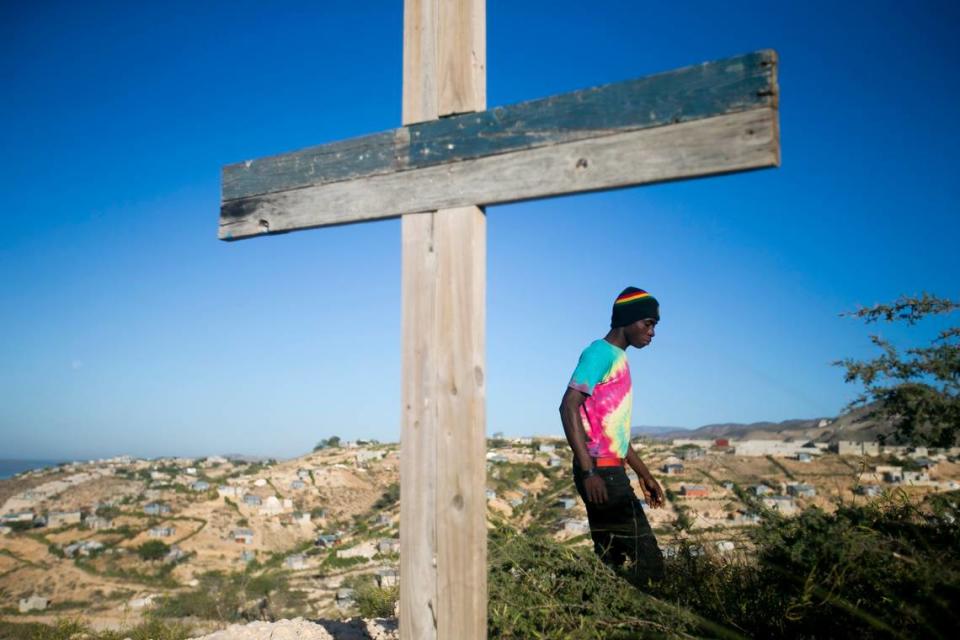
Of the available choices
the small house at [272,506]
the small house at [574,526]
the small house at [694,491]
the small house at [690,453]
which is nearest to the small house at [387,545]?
the small house at [272,506]

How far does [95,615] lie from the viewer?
13.9 meters

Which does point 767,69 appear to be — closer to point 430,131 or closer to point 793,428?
point 430,131

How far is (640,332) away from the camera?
397cm

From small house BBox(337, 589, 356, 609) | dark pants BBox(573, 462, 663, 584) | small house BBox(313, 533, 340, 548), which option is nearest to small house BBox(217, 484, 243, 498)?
small house BBox(313, 533, 340, 548)

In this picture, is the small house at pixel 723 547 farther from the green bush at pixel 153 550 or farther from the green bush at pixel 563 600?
the green bush at pixel 153 550

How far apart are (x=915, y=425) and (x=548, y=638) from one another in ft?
7.28

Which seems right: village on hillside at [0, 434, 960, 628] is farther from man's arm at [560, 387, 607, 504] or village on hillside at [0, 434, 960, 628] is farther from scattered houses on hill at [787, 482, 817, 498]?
man's arm at [560, 387, 607, 504]

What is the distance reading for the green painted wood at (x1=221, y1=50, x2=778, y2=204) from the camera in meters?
2.06

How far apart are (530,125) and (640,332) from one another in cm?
190

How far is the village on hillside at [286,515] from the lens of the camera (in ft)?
41.5

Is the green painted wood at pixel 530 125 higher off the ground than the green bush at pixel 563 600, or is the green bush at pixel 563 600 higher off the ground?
the green painted wood at pixel 530 125

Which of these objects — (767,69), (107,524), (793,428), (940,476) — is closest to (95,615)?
(107,524)

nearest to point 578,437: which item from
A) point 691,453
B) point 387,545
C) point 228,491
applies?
point 387,545

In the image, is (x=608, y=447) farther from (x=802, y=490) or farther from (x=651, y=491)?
(x=802, y=490)
